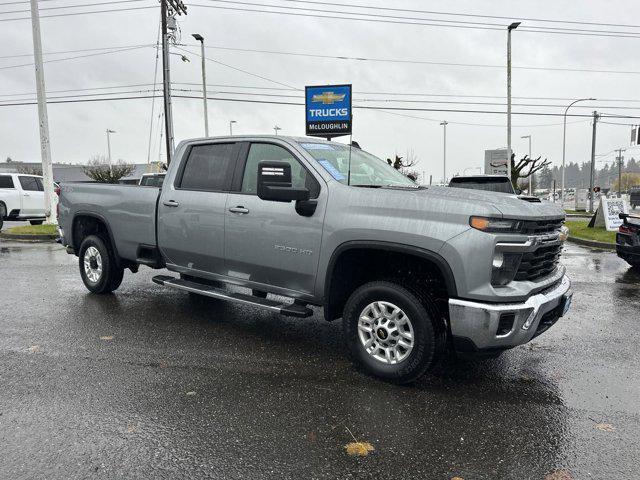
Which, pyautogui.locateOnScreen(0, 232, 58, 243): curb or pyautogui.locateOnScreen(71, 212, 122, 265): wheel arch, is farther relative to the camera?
pyautogui.locateOnScreen(0, 232, 58, 243): curb

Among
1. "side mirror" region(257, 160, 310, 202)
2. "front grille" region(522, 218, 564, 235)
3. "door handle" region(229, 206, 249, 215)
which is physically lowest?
"front grille" region(522, 218, 564, 235)

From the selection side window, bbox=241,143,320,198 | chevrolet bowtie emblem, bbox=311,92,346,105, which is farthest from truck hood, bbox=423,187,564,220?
chevrolet bowtie emblem, bbox=311,92,346,105

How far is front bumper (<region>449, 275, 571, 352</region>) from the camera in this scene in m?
3.54

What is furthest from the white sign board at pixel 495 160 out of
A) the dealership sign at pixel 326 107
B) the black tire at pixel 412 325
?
the black tire at pixel 412 325

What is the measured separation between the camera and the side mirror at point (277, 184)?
4.18 m

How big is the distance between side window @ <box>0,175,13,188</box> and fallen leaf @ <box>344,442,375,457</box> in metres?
18.0

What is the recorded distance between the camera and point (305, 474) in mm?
2803

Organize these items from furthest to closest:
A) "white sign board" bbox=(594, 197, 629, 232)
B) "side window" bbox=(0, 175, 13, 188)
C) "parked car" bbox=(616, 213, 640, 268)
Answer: "side window" bbox=(0, 175, 13, 188)
"white sign board" bbox=(594, 197, 629, 232)
"parked car" bbox=(616, 213, 640, 268)

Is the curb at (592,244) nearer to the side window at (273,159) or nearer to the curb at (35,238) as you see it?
the side window at (273,159)

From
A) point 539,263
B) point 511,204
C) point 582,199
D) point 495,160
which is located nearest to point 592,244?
point 539,263

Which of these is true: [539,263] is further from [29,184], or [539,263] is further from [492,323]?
[29,184]

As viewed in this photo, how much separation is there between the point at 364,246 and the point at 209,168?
2291 mm

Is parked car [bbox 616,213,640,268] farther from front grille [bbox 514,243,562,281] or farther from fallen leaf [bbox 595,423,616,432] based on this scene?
fallen leaf [bbox 595,423,616,432]

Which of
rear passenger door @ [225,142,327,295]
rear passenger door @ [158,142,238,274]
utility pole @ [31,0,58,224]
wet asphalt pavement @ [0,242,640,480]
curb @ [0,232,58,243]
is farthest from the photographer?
utility pole @ [31,0,58,224]
